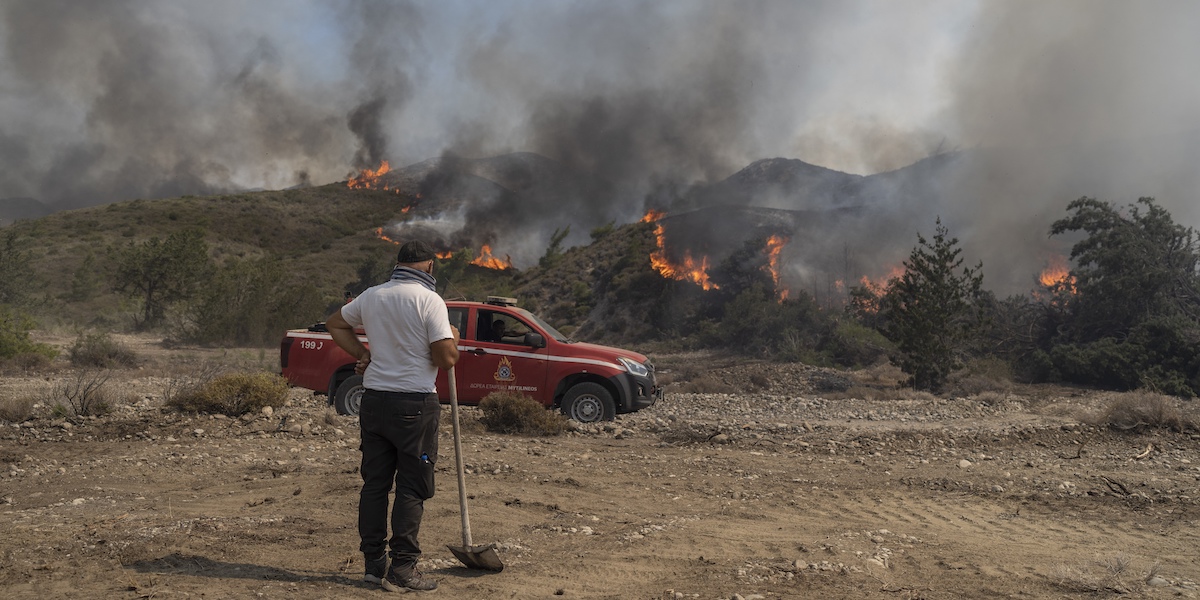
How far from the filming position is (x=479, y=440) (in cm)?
948

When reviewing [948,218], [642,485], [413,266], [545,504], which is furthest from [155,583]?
[948,218]

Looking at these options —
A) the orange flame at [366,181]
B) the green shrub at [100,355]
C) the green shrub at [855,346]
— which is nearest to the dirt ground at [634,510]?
the green shrub at [100,355]

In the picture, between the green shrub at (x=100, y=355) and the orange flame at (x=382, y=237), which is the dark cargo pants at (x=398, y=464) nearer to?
the green shrub at (x=100, y=355)

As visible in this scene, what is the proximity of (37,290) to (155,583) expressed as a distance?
163 feet

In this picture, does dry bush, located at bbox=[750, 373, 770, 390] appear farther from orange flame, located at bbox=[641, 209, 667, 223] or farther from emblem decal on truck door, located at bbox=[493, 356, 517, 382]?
Answer: orange flame, located at bbox=[641, 209, 667, 223]

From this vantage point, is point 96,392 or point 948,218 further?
point 948,218

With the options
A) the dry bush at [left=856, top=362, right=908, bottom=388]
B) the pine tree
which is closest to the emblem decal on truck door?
the pine tree

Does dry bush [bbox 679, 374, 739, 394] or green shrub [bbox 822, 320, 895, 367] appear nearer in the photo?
dry bush [bbox 679, 374, 739, 394]

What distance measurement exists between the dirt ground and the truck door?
0.53 metres

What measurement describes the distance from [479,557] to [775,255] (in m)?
33.4

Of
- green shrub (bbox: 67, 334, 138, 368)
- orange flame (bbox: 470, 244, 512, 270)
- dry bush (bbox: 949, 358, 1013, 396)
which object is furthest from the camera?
orange flame (bbox: 470, 244, 512, 270)

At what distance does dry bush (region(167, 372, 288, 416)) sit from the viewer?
10055mm

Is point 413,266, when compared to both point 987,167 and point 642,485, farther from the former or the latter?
point 987,167

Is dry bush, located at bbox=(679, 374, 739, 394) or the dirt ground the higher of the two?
dry bush, located at bbox=(679, 374, 739, 394)
